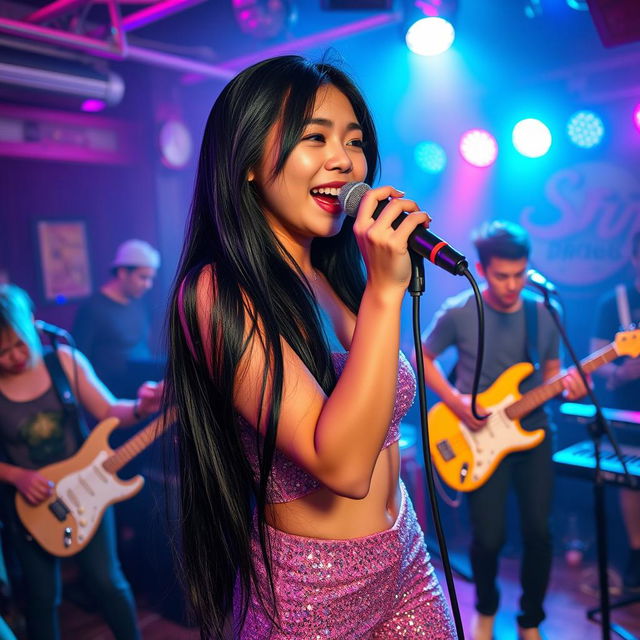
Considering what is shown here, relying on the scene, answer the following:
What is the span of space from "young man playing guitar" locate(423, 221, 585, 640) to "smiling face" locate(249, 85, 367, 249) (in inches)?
76.7

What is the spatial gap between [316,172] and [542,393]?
2.19 metres

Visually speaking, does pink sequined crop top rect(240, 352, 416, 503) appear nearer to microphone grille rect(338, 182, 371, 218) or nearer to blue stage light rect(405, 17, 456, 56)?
microphone grille rect(338, 182, 371, 218)

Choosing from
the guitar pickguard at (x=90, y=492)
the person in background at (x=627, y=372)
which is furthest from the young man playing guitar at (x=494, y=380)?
the guitar pickguard at (x=90, y=492)

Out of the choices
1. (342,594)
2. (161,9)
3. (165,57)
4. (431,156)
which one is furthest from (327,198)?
(165,57)

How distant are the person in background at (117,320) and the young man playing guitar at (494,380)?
2217mm

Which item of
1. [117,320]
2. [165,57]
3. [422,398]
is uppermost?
[165,57]

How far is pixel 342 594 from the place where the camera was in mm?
1296

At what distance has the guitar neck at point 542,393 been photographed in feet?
10.0

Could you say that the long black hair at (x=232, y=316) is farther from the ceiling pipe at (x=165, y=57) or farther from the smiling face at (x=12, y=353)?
the ceiling pipe at (x=165, y=57)

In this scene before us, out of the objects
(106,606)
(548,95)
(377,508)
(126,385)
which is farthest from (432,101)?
(377,508)

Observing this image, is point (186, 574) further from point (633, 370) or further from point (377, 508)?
point (633, 370)

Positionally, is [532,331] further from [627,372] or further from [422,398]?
[422,398]

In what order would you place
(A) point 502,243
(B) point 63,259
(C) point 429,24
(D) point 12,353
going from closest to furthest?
1. (D) point 12,353
2. (A) point 502,243
3. (C) point 429,24
4. (B) point 63,259

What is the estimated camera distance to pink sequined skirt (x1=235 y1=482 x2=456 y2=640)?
4.21ft
